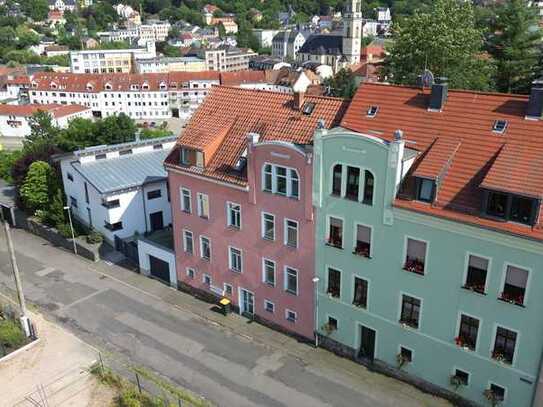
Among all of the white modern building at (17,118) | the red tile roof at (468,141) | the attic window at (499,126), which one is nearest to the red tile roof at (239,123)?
the red tile roof at (468,141)

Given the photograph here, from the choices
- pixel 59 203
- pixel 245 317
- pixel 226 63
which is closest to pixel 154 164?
pixel 59 203

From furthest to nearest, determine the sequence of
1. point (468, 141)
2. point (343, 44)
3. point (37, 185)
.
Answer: point (343, 44) → point (37, 185) → point (468, 141)

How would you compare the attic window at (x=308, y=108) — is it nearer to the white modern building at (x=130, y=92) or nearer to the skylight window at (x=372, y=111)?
the skylight window at (x=372, y=111)

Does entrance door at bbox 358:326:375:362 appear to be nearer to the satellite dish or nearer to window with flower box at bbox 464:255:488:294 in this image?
window with flower box at bbox 464:255:488:294

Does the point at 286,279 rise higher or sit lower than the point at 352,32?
lower

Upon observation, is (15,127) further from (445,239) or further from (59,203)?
(445,239)

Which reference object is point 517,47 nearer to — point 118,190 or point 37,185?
point 118,190

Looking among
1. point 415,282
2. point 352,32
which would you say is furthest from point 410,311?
point 352,32
